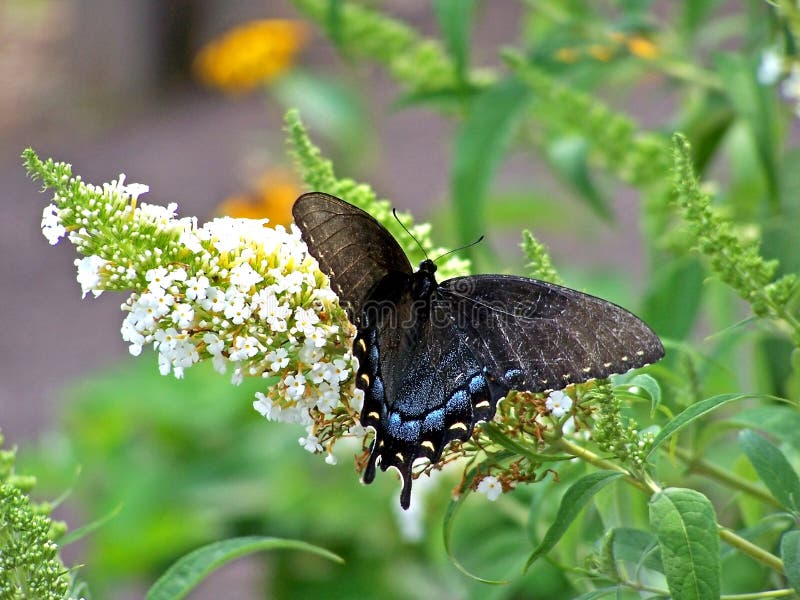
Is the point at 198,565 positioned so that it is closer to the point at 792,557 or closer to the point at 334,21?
the point at 792,557

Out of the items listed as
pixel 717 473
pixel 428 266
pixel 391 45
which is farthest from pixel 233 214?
pixel 717 473

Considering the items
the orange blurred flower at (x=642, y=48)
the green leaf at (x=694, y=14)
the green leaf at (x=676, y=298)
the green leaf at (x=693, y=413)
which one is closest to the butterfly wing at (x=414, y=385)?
the green leaf at (x=693, y=413)

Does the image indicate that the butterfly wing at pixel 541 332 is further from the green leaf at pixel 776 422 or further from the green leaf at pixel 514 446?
the green leaf at pixel 776 422

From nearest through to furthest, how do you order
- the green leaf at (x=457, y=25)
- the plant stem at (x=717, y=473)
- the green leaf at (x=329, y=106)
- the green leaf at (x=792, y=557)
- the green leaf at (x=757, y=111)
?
the green leaf at (x=792, y=557)
the plant stem at (x=717, y=473)
the green leaf at (x=757, y=111)
the green leaf at (x=457, y=25)
the green leaf at (x=329, y=106)

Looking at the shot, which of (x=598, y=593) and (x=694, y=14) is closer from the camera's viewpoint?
(x=598, y=593)

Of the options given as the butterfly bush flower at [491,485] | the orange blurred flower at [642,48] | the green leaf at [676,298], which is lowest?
the butterfly bush flower at [491,485]

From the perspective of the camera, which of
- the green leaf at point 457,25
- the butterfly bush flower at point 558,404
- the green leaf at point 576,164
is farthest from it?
the green leaf at point 576,164

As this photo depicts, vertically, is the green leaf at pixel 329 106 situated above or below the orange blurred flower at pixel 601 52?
above

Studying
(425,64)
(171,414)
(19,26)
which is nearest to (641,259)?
(171,414)

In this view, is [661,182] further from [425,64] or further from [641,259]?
[641,259]
